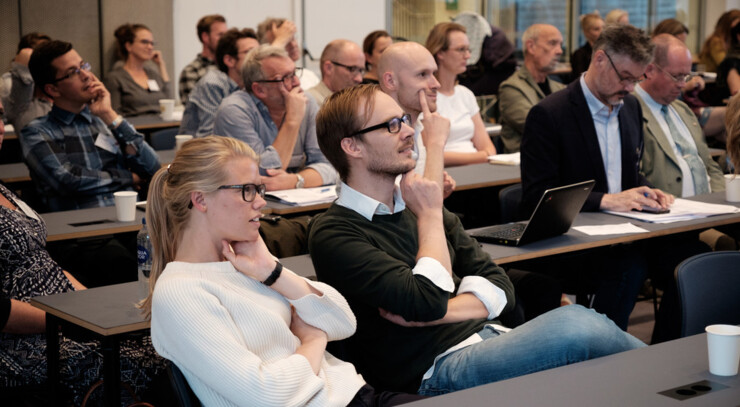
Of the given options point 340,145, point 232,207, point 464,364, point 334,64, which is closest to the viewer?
point 232,207

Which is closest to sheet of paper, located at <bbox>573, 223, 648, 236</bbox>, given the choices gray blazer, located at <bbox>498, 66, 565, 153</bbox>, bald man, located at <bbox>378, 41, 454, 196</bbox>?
bald man, located at <bbox>378, 41, 454, 196</bbox>

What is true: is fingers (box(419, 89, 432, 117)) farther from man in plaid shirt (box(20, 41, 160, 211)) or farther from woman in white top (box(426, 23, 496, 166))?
woman in white top (box(426, 23, 496, 166))

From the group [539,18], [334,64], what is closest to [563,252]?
[334,64]

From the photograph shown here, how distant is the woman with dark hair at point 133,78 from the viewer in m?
8.22

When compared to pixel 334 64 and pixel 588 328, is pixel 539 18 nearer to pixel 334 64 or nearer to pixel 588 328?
pixel 334 64

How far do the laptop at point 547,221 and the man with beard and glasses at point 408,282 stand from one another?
50cm

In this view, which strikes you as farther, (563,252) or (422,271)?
(563,252)

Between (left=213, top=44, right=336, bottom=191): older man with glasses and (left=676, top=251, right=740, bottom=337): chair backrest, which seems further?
(left=213, top=44, right=336, bottom=191): older man with glasses

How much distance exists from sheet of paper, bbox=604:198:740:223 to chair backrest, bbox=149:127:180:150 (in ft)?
10.6

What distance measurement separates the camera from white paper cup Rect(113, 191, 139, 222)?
3.70 m

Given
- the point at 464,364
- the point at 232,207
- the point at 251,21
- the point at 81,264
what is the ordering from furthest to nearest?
1. the point at 251,21
2. the point at 81,264
3. the point at 464,364
4. the point at 232,207

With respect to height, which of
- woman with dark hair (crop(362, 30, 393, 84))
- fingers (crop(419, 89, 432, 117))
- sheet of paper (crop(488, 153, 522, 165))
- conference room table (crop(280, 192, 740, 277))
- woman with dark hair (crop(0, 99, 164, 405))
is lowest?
woman with dark hair (crop(0, 99, 164, 405))

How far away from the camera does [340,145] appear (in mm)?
2592

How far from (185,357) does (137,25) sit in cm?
700
